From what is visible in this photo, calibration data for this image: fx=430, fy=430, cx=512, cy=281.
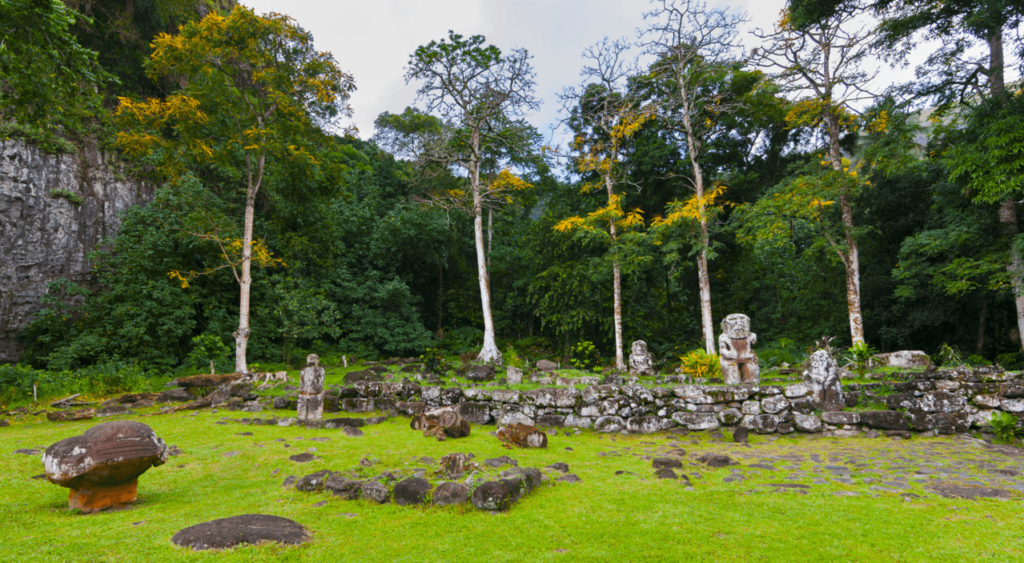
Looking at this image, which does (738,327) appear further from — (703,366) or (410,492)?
(410,492)

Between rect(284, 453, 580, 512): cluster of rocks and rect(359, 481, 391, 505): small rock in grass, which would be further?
rect(359, 481, 391, 505): small rock in grass

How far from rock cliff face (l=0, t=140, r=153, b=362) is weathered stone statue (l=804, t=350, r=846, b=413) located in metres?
20.7

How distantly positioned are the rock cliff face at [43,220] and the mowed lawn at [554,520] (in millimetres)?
11867

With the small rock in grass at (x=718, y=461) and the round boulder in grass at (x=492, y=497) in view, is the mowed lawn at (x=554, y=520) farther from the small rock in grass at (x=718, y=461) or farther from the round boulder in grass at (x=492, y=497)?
the small rock in grass at (x=718, y=461)

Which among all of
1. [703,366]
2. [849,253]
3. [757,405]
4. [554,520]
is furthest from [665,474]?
[849,253]

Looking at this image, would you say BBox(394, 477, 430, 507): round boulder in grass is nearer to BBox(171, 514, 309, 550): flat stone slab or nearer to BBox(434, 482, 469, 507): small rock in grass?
BBox(434, 482, 469, 507): small rock in grass

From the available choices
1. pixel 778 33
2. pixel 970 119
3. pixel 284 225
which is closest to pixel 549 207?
pixel 778 33

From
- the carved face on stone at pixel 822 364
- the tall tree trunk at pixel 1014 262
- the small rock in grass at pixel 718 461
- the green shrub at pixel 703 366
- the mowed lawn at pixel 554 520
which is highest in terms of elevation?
the tall tree trunk at pixel 1014 262

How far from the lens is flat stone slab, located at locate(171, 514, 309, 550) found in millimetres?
3047

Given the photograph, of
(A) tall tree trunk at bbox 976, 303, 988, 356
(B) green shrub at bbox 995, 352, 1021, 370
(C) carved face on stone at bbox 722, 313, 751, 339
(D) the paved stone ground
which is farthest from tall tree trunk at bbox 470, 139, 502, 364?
(A) tall tree trunk at bbox 976, 303, 988, 356

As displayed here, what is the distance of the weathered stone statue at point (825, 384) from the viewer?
23.2ft

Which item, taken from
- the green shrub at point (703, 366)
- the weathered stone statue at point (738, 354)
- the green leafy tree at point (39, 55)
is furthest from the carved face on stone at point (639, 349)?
the green leafy tree at point (39, 55)

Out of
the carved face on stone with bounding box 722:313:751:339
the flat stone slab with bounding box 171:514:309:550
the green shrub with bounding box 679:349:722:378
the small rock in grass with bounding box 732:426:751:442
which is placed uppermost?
the carved face on stone with bounding box 722:313:751:339

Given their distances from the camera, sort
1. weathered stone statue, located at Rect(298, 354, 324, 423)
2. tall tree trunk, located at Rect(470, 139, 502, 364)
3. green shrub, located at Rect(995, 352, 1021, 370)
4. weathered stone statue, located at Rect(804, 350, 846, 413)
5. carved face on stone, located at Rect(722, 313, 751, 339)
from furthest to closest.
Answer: tall tree trunk, located at Rect(470, 139, 502, 364), green shrub, located at Rect(995, 352, 1021, 370), carved face on stone, located at Rect(722, 313, 751, 339), weathered stone statue, located at Rect(298, 354, 324, 423), weathered stone statue, located at Rect(804, 350, 846, 413)
